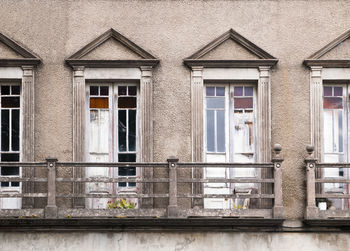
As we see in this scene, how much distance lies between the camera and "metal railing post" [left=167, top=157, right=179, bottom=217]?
49.0 ft

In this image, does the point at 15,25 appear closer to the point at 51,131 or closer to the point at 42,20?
the point at 42,20

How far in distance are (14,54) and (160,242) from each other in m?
4.87

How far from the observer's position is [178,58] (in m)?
16.0

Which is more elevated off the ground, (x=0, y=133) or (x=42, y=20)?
(x=42, y=20)

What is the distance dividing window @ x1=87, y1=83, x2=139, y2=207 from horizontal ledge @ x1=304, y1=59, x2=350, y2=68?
3.61 m

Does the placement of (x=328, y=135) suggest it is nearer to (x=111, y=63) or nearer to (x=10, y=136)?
(x=111, y=63)

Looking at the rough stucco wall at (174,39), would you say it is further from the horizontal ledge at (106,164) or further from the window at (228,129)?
the horizontal ledge at (106,164)

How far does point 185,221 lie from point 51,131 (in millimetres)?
3332

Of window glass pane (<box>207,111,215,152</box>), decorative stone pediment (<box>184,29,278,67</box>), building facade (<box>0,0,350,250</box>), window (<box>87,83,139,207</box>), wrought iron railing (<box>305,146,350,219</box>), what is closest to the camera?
wrought iron railing (<box>305,146,350,219</box>)

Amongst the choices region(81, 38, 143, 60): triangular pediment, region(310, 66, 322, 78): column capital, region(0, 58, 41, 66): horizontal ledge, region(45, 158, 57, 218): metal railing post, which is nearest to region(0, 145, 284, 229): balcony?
region(45, 158, 57, 218): metal railing post

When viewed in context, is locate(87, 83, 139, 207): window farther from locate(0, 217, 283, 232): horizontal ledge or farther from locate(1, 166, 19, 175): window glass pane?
locate(1, 166, 19, 175): window glass pane

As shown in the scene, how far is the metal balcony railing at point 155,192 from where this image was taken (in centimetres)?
1497

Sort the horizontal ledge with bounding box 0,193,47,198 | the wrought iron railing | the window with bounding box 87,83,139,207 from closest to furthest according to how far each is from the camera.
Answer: the horizontal ledge with bounding box 0,193,47,198 → the wrought iron railing → the window with bounding box 87,83,139,207

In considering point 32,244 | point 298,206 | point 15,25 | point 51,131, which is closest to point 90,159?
point 51,131
